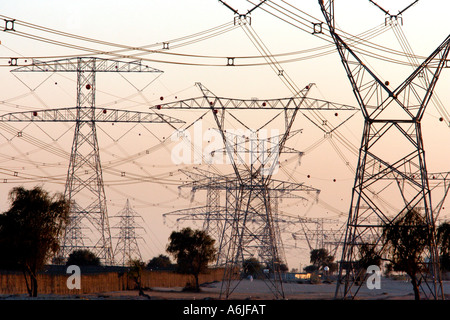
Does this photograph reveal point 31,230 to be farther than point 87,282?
No

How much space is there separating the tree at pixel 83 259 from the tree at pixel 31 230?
71.3m

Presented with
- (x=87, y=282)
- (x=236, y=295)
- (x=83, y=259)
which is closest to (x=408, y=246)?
(x=236, y=295)

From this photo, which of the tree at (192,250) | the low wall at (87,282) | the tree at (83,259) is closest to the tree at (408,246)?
the low wall at (87,282)

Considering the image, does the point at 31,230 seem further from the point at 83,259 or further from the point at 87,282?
the point at 83,259

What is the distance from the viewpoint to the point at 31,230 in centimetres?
5662

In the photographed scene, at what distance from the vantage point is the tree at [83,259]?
131m

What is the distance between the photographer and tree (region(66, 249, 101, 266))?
130875mm

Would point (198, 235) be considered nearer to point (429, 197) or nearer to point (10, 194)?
point (10, 194)

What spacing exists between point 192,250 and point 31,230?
1546 inches

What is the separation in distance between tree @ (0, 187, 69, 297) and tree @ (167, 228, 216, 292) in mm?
36421

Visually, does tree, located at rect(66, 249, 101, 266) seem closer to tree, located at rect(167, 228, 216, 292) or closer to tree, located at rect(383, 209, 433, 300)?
tree, located at rect(167, 228, 216, 292)

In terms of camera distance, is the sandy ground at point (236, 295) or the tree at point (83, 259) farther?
the tree at point (83, 259)

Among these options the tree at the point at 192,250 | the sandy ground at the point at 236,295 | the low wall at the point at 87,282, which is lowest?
the sandy ground at the point at 236,295

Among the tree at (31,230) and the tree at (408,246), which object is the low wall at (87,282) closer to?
the tree at (31,230)
